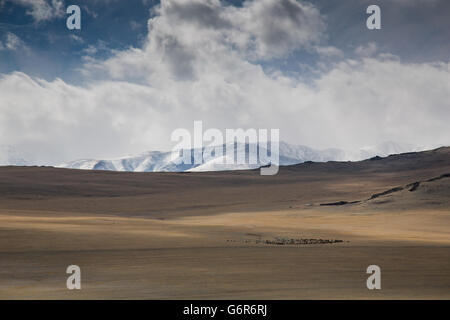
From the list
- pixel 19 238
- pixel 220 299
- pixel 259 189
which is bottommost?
pixel 220 299

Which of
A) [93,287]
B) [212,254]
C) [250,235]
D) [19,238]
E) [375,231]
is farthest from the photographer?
[375,231]

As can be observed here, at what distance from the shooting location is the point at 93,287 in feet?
45.9

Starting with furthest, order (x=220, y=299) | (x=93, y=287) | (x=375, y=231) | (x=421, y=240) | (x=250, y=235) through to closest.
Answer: (x=375, y=231)
(x=250, y=235)
(x=421, y=240)
(x=93, y=287)
(x=220, y=299)

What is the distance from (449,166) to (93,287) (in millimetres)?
99149

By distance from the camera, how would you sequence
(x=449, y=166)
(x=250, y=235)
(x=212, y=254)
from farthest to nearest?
(x=449, y=166) < (x=250, y=235) < (x=212, y=254)

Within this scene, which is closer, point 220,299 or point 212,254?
point 220,299

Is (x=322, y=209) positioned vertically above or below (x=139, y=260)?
above

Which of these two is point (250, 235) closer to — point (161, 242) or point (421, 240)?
point (161, 242)

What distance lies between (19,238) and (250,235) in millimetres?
12148

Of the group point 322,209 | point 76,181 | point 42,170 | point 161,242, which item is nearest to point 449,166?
point 322,209

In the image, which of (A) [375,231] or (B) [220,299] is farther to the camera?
(A) [375,231]

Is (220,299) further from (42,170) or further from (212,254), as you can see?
(42,170)

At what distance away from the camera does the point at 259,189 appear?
8562cm

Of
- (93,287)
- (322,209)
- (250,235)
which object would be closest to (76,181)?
(322,209)
